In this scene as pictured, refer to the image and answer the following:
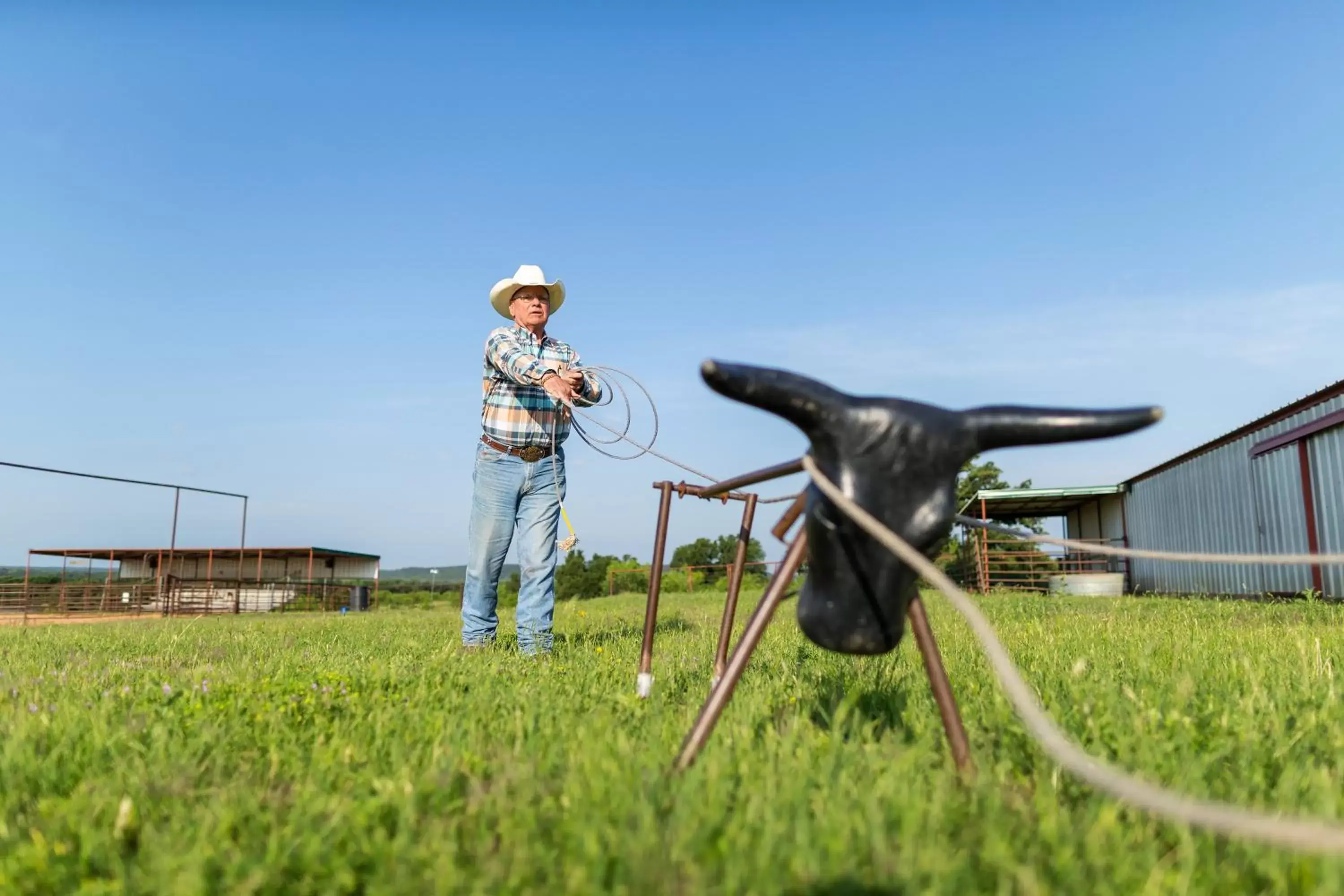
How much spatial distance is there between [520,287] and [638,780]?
15.4 feet

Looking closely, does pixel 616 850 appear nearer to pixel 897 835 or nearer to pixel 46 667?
pixel 897 835

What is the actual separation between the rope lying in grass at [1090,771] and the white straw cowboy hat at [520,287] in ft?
15.1

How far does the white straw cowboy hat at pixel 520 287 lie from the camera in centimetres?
610

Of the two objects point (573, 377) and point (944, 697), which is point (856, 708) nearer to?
point (944, 697)

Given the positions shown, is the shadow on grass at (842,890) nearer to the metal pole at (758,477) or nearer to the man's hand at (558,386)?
the metal pole at (758,477)

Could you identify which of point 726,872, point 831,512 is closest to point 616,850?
point 726,872

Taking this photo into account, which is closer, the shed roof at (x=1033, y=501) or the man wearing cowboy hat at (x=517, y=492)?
the man wearing cowboy hat at (x=517, y=492)

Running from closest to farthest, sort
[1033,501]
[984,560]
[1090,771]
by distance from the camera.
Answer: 1. [1090,771]
2. [984,560]
3. [1033,501]

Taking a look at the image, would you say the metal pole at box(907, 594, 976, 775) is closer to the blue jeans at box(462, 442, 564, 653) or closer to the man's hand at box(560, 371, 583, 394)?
the man's hand at box(560, 371, 583, 394)

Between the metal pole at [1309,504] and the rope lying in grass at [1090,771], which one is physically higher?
the metal pole at [1309,504]

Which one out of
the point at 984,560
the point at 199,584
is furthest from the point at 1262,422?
the point at 199,584

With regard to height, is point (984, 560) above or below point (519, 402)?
below

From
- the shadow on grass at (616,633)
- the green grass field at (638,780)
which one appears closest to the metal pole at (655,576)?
the green grass field at (638,780)

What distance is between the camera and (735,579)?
311 centimetres
